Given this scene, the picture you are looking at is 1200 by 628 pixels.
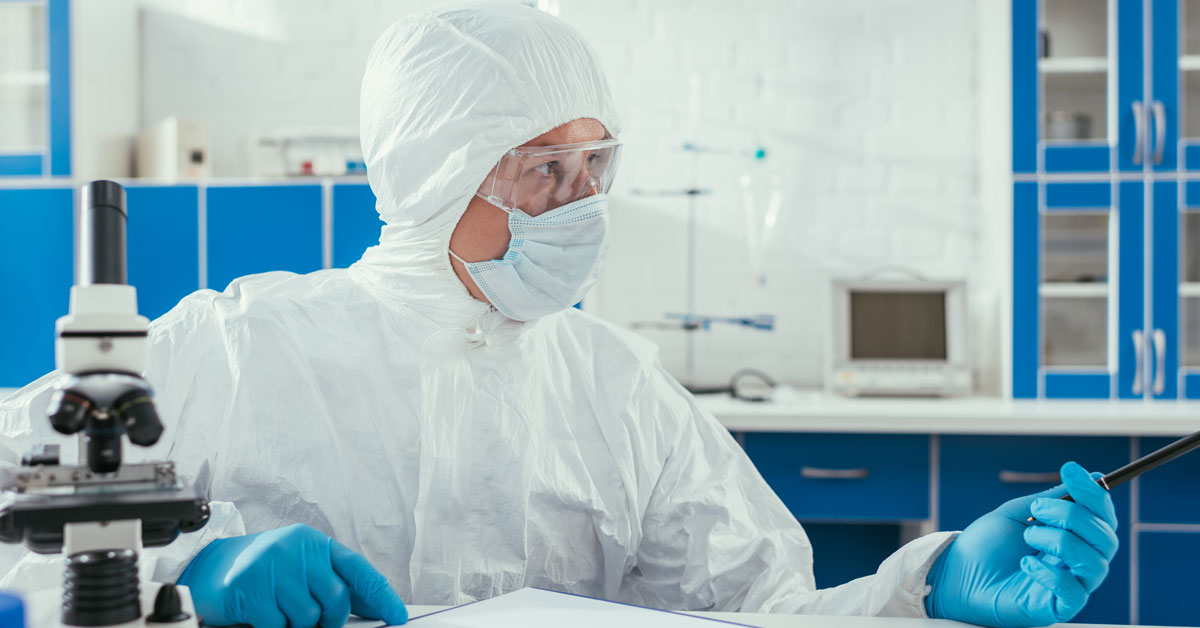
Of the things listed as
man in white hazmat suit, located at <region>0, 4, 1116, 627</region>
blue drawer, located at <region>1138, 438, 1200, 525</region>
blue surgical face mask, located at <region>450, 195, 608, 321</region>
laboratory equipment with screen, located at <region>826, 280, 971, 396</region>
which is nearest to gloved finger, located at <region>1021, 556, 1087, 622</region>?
man in white hazmat suit, located at <region>0, 4, 1116, 627</region>

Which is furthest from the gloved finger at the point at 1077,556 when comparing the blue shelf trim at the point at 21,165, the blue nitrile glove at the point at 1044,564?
the blue shelf trim at the point at 21,165

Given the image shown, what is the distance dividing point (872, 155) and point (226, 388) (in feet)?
7.76

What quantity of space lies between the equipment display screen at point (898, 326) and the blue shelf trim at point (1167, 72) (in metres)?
0.71

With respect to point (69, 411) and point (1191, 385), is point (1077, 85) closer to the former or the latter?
point (1191, 385)

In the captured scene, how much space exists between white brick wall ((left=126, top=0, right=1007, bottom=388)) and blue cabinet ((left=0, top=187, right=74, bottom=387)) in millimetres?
1637

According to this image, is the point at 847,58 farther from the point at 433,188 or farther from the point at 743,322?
the point at 433,188

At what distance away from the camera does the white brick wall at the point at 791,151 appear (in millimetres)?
2932

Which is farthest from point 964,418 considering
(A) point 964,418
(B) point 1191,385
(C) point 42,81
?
(C) point 42,81

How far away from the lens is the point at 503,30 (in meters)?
1.20

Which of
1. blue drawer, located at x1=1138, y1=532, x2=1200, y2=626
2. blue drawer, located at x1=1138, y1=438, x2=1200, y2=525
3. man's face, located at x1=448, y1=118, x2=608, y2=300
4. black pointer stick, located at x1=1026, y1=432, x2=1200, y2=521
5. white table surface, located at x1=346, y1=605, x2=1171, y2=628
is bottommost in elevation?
blue drawer, located at x1=1138, y1=532, x2=1200, y2=626

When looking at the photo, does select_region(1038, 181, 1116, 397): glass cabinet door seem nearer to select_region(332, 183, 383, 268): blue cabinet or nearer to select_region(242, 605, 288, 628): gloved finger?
select_region(332, 183, 383, 268): blue cabinet

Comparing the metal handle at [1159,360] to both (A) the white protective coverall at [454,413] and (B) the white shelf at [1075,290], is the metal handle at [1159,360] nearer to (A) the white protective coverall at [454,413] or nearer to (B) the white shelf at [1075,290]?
(B) the white shelf at [1075,290]

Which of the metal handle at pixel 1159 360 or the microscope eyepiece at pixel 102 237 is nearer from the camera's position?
the microscope eyepiece at pixel 102 237

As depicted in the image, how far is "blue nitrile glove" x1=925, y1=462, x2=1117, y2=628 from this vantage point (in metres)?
0.82
